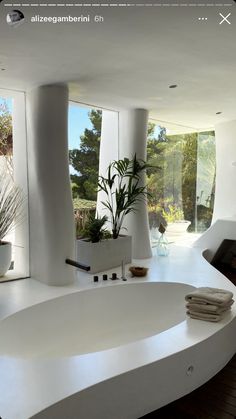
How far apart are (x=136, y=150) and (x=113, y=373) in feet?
12.4

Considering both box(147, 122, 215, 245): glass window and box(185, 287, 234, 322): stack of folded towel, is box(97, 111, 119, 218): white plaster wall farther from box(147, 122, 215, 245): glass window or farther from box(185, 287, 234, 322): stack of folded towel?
box(185, 287, 234, 322): stack of folded towel

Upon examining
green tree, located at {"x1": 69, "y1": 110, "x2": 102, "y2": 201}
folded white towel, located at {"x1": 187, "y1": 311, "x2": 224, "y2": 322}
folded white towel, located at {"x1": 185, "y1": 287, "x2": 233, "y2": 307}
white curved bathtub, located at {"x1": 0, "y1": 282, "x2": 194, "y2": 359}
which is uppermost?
green tree, located at {"x1": 69, "y1": 110, "x2": 102, "y2": 201}

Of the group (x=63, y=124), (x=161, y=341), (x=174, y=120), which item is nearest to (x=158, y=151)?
(x=174, y=120)

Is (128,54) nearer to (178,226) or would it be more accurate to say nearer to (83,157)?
(83,157)

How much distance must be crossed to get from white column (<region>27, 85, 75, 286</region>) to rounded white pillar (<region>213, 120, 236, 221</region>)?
380cm

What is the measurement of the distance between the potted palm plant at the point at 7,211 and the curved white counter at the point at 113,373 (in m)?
0.82

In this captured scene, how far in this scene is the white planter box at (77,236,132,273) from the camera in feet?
15.0

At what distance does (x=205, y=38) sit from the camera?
2734mm

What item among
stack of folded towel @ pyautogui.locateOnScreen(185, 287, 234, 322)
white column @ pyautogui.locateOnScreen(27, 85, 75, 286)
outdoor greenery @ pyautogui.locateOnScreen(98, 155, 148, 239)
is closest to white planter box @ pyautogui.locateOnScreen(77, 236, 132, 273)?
outdoor greenery @ pyautogui.locateOnScreen(98, 155, 148, 239)

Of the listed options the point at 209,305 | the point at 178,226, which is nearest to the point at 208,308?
the point at 209,305

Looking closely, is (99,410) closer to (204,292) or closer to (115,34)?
(204,292)

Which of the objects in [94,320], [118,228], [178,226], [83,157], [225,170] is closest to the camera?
[94,320]

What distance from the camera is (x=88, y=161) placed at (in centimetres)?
545

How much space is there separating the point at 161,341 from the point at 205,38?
238 centimetres
